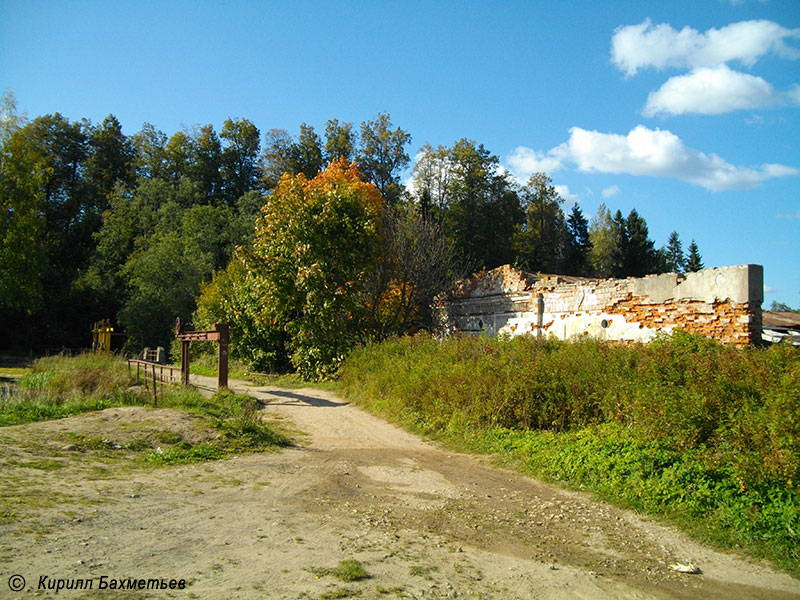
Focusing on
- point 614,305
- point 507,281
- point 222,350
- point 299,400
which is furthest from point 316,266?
point 614,305

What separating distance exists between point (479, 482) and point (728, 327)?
29.1 ft

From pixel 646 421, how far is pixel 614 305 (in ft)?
32.6

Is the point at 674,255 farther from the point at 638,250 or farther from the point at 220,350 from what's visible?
the point at 220,350

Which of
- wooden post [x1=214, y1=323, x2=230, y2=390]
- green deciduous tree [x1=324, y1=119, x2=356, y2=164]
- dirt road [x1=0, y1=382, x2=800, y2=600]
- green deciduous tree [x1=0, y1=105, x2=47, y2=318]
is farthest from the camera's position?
green deciduous tree [x1=324, y1=119, x2=356, y2=164]

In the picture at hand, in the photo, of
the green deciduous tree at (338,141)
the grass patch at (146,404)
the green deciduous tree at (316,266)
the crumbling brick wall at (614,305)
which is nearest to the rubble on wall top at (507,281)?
the crumbling brick wall at (614,305)

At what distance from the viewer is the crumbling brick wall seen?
517 inches

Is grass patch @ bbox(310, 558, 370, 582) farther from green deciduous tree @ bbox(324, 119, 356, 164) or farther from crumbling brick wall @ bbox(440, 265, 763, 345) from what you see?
green deciduous tree @ bbox(324, 119, 356, 164)

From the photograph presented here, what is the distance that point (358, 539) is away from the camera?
5473 millimetres

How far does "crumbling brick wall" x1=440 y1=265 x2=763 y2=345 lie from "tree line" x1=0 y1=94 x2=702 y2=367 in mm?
2287

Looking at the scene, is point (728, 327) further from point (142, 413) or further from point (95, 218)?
point (95, 218)


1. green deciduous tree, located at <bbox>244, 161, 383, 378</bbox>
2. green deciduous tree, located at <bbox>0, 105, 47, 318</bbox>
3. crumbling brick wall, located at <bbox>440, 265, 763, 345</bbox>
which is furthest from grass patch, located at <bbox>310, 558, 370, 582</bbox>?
green deciduous tree, located at <bbox>0, 105, 47, 318</bbox>

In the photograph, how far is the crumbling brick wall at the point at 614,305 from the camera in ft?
43.0

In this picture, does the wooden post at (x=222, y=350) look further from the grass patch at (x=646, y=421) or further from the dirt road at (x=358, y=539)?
the dirt road at (x=358, y=539)

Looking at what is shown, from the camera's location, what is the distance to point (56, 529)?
520 centimetres
